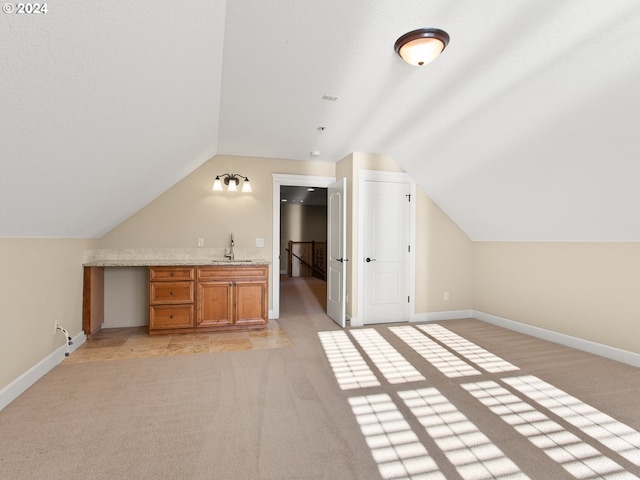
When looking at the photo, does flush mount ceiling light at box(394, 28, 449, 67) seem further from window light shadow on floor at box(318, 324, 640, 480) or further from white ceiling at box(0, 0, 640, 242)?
window light shadow on floor at box(318, 324, 640, 480)

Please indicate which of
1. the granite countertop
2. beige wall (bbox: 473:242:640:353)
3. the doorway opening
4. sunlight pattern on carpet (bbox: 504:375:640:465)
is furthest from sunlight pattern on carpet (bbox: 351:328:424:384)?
the doorway opening

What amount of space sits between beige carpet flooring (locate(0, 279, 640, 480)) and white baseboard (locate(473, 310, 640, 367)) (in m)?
0.14

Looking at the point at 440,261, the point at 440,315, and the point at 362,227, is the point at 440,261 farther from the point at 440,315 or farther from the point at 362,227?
the point at 362,227

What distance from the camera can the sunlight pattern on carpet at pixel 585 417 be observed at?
73.1 inches

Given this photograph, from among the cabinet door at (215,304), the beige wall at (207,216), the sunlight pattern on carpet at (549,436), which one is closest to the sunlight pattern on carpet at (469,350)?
the sunlight pattern on carpet at (549,436)

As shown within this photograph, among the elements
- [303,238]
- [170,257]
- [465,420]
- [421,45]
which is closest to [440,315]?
[465,420]

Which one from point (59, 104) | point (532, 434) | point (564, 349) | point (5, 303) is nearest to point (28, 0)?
point (59, 104)

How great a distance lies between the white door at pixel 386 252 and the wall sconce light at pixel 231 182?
1.62 m

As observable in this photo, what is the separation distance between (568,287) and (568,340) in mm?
585

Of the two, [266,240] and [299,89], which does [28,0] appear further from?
[266,240]

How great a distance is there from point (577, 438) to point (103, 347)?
416cm

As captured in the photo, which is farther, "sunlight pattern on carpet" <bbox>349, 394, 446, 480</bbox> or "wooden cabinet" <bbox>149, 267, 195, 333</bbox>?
"wooden cabinet" <bbox>149, 267, 195, 333</bbox>

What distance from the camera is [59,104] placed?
5.02 feet

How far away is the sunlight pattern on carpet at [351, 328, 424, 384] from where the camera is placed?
2.81 metres
